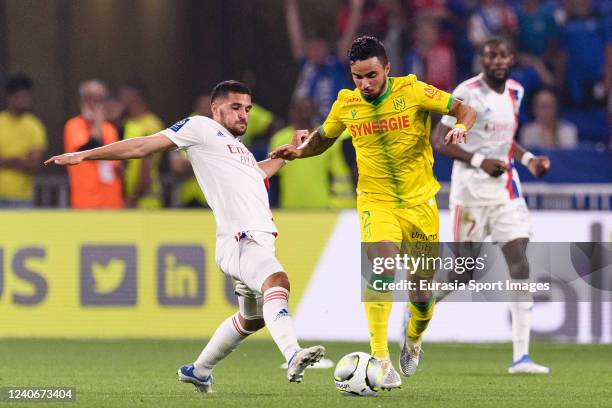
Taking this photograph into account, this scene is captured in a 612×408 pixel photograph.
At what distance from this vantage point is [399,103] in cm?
1009

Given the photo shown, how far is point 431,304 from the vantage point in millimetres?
10828

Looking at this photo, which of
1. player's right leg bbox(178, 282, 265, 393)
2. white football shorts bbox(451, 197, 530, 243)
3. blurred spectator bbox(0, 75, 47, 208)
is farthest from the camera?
blurred spectator bbox(0, 75, 47, 208)

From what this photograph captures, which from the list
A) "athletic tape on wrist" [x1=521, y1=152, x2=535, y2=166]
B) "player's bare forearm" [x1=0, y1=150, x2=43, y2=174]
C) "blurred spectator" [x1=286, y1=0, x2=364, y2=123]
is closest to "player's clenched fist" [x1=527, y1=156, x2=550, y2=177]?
"athletic tape on wrist" [x1=521, y1=152, x2=535, y2=166]

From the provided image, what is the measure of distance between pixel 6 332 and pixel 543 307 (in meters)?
5.39

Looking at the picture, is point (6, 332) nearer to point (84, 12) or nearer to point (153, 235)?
point (153, 235)

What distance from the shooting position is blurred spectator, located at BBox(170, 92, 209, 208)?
16.1 m

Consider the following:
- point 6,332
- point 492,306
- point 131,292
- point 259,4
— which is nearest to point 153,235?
point 131,292

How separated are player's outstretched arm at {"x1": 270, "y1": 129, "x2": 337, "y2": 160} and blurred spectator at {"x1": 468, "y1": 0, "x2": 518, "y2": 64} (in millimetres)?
7997

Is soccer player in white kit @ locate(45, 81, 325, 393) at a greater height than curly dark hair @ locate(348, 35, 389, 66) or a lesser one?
lesser

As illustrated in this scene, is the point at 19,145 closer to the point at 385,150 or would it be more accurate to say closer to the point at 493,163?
the point at 493,163

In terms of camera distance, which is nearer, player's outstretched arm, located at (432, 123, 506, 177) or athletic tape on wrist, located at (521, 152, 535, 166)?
player's outstretched arm, located at (432, 123, 506, 177)

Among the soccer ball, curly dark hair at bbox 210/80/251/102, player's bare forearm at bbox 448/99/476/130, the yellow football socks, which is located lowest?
the soccer ball

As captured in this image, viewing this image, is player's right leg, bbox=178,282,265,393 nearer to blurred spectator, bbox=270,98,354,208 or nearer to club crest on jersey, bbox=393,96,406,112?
club crest on jersey, bbox=393,96,406,112

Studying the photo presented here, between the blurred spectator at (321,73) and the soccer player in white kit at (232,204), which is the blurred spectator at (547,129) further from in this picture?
the soccer player in white kit at (232,204)
